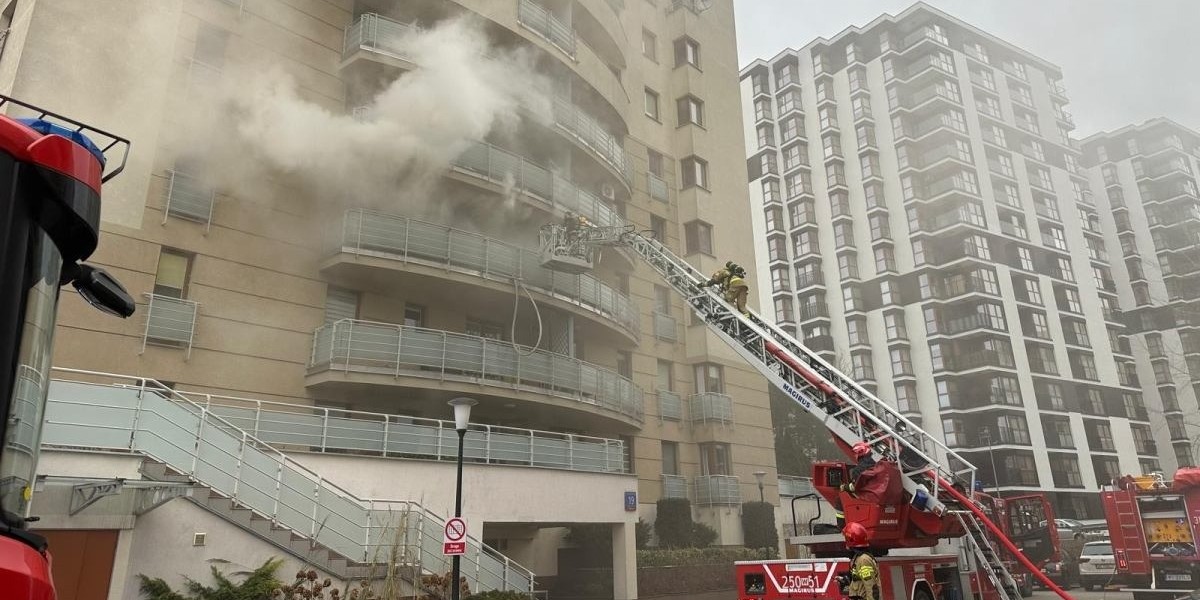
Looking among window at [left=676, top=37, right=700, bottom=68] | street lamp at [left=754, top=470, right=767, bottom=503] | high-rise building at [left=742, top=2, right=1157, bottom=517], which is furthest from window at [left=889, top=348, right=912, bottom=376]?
window at [left=676, top=37, right=700, bottom=68]

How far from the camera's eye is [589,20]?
2453 cm

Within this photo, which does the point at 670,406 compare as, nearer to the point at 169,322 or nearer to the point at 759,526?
the point at 759,526

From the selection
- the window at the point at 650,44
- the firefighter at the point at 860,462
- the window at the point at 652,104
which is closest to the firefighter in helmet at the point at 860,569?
the firefighter at the point at 860,462

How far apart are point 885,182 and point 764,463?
43723mm

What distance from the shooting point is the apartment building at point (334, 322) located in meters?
10.7

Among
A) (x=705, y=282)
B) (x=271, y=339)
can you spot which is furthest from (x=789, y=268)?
(x=271, y=339)

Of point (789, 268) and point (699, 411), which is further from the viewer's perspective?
point (789, 268)

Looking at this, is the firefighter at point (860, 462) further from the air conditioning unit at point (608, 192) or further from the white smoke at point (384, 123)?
the air conditioning unit at point (608, 192)

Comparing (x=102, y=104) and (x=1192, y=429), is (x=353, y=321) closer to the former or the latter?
(x=102, y=104)

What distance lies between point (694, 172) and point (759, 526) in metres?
13.7

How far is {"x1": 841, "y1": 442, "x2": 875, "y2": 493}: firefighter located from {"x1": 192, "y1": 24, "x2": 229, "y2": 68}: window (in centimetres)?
1565

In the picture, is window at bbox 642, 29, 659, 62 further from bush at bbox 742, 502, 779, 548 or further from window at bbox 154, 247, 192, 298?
window at bbox 154, 247, 192, 298

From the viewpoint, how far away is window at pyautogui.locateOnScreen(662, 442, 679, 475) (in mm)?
24281

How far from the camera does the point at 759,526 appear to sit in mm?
24500
